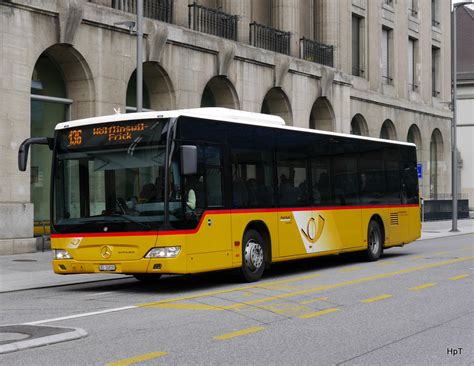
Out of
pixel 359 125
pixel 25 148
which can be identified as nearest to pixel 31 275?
pixel 25 148

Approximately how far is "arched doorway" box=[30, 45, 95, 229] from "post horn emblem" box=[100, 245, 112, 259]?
34.8 feet

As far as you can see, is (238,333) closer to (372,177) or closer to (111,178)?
(111,178)

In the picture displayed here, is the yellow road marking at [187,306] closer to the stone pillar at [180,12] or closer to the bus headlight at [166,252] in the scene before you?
the bus headlight at [166,252]

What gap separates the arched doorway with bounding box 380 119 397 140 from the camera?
4609 centimetres

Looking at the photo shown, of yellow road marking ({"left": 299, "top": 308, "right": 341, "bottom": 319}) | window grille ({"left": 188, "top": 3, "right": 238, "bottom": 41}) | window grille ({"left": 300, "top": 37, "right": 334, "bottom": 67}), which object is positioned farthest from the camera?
window grille ({"left": 300, "top": 37, "right": 334, "bottom": 67})

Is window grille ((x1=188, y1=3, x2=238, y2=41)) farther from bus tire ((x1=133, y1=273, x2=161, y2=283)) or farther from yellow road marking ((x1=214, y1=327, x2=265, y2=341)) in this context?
yellow road marking ((x1=214, y1=327, x2=265, y2=341))

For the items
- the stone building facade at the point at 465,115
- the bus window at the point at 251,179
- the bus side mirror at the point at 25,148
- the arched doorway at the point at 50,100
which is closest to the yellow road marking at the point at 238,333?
the bus window at the point at 251,179

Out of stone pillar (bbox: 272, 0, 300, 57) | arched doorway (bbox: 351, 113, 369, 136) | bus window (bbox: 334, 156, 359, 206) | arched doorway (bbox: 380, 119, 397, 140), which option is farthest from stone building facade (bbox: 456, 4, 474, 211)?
bus window (bbox: 334, 156, 359, 206)

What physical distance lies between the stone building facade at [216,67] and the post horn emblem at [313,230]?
8641 millimetres

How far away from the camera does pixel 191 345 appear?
28.6 ft

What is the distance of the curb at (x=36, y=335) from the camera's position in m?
8.57

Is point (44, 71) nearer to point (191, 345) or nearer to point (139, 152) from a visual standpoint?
point (139, 152)

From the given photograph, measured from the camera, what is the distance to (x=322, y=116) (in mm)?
38750

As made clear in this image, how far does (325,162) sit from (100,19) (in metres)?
10.0
